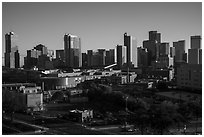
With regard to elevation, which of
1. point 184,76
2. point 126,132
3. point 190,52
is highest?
point 190,52

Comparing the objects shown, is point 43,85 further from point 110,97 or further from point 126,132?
point 126,132

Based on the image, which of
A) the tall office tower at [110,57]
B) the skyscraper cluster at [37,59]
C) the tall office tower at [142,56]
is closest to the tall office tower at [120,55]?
the tall office tower at [110,57]

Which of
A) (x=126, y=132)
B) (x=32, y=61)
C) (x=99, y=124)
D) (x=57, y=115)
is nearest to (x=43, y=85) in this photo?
(x=57, y=115)

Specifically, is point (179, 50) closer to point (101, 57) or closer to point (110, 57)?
point (110, 57)

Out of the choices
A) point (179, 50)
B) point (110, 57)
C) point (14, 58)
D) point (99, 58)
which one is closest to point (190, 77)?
point (179, 50)

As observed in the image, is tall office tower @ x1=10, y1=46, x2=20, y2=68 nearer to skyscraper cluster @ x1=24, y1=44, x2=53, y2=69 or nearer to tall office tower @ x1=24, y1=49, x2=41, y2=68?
skyscraper cluster @ x1=24, y1=44, x2=53, y2=69

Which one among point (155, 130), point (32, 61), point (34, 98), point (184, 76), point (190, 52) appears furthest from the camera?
point (32, 61)
